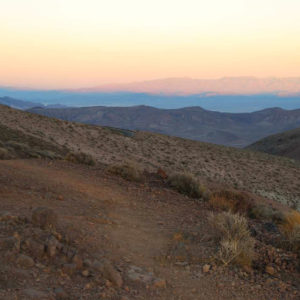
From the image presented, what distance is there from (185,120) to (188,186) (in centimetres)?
17281

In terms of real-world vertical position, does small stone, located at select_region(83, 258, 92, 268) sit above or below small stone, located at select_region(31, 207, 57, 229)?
below

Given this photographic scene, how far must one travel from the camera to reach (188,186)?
10.8 meters

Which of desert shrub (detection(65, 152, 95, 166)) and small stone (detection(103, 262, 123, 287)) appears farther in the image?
desert shrub (detection(65, 152, 95, 166))

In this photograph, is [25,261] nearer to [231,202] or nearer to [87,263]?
[87,263]

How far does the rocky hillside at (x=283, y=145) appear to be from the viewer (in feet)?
196

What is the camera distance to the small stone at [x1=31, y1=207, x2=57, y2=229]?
541cm

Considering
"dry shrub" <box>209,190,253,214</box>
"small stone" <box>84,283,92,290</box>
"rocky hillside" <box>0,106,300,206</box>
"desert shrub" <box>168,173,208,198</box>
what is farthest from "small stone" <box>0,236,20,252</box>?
"rocky hillside" <box>0,106,300,206</box>

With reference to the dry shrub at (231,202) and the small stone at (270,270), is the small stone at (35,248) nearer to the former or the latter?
the small stone at (270,270)

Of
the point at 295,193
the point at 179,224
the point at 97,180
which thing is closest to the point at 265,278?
the point at 179,224

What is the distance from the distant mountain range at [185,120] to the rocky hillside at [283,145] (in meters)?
79.8

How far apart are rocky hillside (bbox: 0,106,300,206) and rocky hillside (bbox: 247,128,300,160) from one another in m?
26.9

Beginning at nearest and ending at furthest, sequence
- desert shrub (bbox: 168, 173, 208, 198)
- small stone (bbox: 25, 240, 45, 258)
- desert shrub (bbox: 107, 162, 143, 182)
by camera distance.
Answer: small stone (bbox: 25, 240, 45, 258), desert shrub (bbox: 168, 173, 208, 198), desert shrub (bbox: 107, 162, 143, 182)

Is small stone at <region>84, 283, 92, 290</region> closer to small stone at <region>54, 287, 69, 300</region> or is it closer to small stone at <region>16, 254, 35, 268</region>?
small stone at <region>54, 287, 69, 300</region>

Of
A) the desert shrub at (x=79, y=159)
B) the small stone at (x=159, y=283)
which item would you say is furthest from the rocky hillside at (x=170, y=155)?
the small stone at (x=159, y=283)
